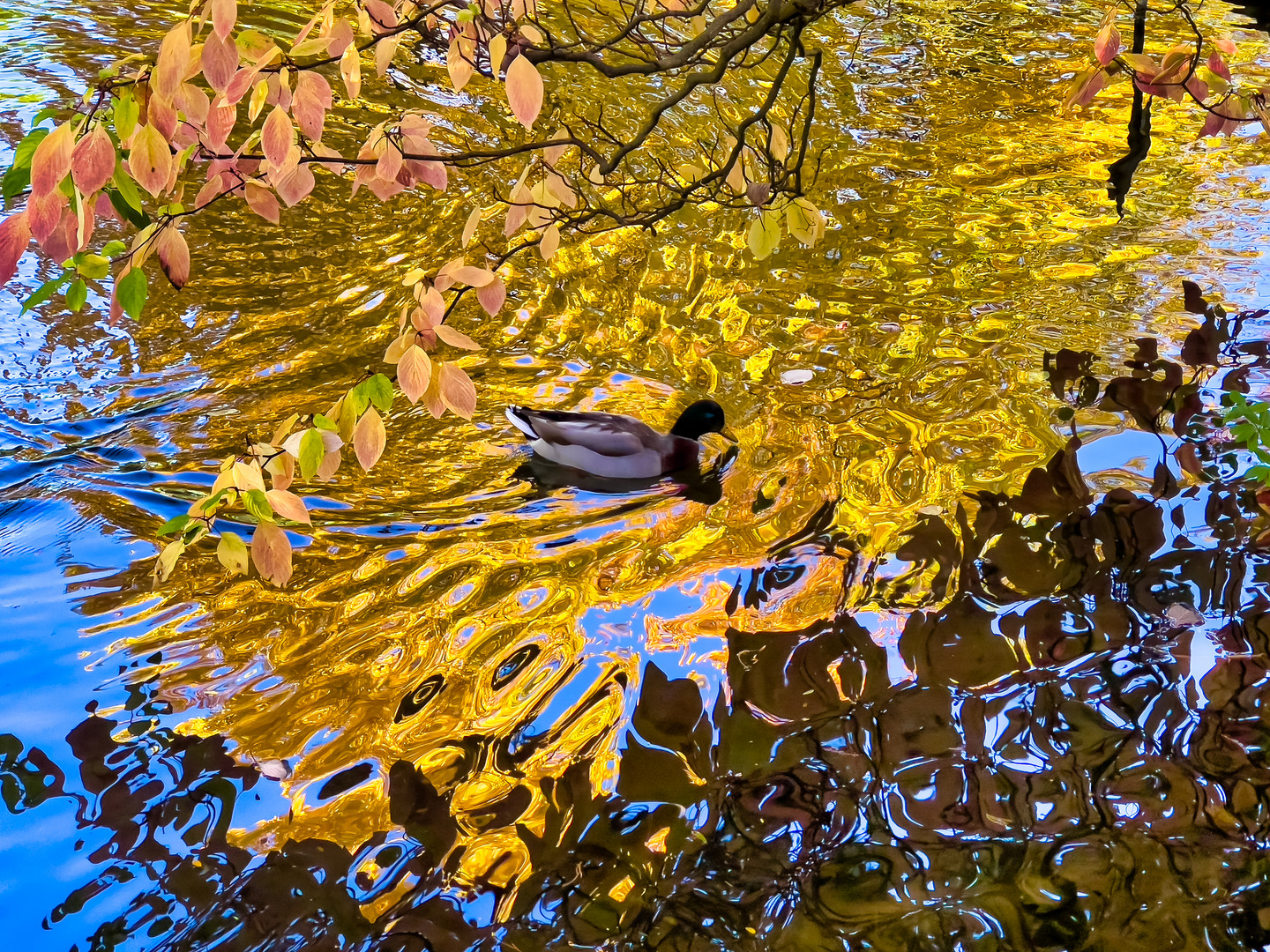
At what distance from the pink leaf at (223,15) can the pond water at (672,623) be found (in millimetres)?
1923

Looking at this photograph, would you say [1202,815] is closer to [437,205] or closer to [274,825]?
[274,825]

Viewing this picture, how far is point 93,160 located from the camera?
1.68 meters

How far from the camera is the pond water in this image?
2680mm

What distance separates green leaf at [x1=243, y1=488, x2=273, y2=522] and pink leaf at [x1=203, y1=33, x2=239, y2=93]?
68 cm

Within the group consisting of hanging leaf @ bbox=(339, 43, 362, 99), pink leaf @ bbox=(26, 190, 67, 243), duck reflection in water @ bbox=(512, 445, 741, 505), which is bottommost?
duck reflection in water @ bbox=(512, 445, 741, 505)

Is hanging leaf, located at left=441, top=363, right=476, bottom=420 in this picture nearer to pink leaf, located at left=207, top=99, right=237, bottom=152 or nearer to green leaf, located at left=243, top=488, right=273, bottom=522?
green leaf, located at left=243, top=488, right=273, bottom=522

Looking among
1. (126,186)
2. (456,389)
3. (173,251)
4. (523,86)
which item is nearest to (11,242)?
(126,186)

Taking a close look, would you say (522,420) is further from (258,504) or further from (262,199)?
(258,504)

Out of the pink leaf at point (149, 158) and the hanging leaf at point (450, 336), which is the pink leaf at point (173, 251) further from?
the hanging leaf at point (450, 336)

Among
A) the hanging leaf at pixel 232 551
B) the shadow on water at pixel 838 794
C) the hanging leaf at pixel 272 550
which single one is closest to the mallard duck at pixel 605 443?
the shadow on water at pixel 838 794

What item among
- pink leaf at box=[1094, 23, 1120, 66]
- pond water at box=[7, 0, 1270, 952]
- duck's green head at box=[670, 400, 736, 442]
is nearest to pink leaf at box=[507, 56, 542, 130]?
pink leaf at box=[1094, 23, 1120, 66]

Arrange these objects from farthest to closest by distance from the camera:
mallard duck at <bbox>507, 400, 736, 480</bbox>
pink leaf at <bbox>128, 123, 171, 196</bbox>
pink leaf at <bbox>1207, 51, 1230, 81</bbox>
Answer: mallard duck at <bbox>507, 400, 736, 480</bbox> → pink leaf at <bbox>1207, 51, 1230, 81</bbox> → pink leaf at <bbox>128, 123, 171, 196</bbox>

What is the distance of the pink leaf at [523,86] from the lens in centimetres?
186

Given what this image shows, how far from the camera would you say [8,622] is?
341 cm
